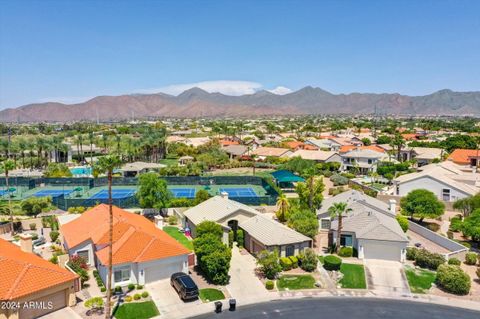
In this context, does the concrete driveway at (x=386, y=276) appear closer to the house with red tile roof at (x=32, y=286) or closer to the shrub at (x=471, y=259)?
the shrub at (x=471, y=259)

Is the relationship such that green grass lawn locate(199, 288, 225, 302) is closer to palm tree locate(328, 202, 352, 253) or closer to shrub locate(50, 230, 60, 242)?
palm tree locate(328, 202, 352, 253)

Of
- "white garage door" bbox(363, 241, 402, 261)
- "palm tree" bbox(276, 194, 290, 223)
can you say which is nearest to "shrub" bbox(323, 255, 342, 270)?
"white garage door" bbox(363, 241, 402, 261)

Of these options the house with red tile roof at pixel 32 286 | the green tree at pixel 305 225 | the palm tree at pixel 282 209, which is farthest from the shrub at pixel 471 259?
the house with red tile roof at pixel 32 286

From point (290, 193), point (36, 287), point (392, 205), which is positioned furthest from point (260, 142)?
point (36, 287)

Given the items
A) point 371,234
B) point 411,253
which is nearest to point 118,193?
point 371,234

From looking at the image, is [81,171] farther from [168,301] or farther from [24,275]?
[168,301]
